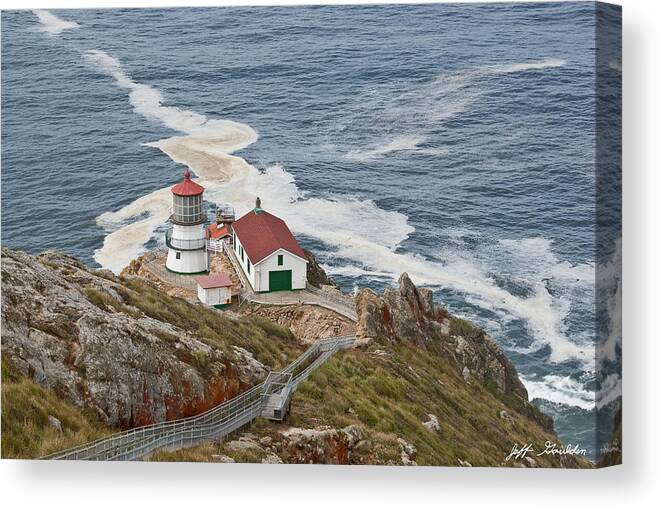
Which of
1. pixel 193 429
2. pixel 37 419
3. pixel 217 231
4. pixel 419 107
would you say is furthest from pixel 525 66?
pixel 37 419

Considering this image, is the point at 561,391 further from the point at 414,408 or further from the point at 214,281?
the point at 214,281

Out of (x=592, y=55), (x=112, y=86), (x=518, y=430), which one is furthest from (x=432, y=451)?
(x=112, y=86)

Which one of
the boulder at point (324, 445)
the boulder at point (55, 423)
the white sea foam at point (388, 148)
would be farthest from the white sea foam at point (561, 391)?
the boulder at point (55, 423)

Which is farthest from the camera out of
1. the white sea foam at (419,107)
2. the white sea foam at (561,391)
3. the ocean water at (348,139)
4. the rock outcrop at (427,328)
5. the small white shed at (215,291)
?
the small white shed at (215,291)

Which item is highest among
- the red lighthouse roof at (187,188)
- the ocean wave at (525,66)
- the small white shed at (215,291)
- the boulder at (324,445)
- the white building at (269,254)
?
the ocean wave at (525,66)
